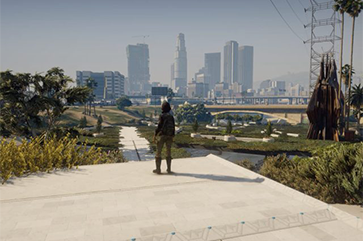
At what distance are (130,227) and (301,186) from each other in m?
7.43

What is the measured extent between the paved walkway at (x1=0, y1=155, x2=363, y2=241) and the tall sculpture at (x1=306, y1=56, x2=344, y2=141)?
26.3m

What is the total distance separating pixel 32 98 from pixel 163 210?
18.2 meters

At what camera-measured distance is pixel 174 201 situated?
805cm

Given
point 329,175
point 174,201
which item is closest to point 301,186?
point 329,175

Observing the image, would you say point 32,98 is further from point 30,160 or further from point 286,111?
point 286,111

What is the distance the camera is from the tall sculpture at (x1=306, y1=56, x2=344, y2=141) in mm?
32438

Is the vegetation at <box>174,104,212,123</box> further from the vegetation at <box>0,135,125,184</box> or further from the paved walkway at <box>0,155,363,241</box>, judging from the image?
the paved walkway at <box>0,155,363,241</box>

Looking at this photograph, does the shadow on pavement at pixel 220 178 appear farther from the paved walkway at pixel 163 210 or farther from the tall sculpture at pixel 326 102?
the tall sculpture at pixel 326 102

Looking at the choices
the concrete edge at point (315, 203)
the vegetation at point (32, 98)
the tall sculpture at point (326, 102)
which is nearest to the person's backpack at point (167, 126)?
the concrete edge at point (315, 203)

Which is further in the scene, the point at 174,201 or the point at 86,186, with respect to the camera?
the point at 86,186

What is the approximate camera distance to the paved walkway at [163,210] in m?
6.02

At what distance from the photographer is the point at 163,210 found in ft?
24.2

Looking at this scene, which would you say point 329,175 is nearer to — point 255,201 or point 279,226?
point 255,201

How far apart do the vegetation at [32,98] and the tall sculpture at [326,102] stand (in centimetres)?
2611
